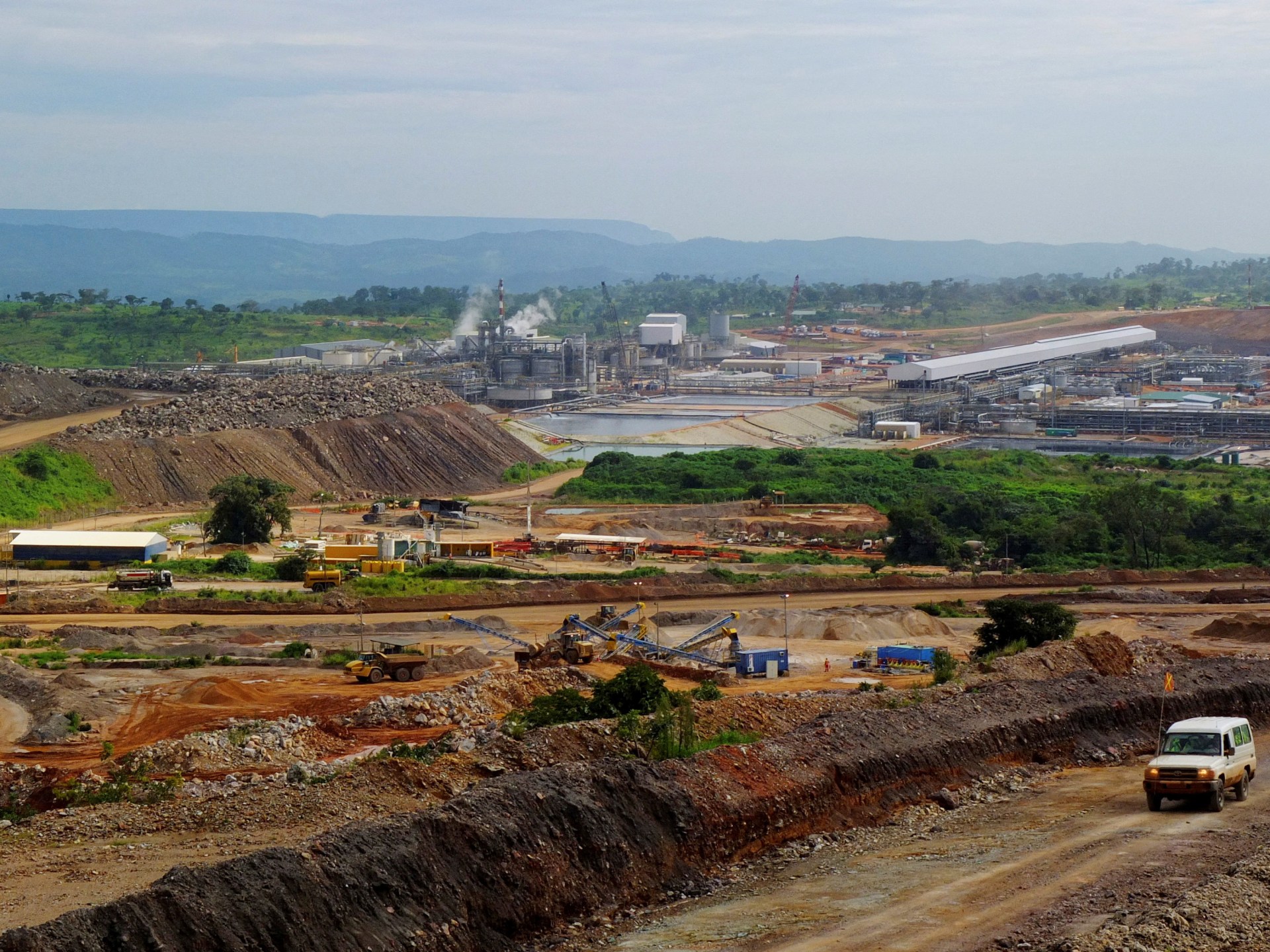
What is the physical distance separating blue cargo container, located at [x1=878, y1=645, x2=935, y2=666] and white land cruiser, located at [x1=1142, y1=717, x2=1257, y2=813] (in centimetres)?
1347

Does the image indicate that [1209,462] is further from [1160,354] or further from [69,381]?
[1160,354]

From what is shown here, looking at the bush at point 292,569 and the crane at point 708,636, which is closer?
the crane at point 708,636

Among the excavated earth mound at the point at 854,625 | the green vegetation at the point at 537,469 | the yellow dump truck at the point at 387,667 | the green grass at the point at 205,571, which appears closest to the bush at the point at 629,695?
the yellow dump truck at the point at 387,667

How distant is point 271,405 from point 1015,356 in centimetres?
8592

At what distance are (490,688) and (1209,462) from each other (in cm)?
7130

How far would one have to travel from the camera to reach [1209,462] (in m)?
91.6

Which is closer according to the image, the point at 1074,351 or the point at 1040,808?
the point at 1040,808

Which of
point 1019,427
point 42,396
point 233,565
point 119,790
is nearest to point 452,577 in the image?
point 233,565

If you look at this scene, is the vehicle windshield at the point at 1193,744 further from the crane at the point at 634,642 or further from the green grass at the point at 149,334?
the green grass at the point at 149,334

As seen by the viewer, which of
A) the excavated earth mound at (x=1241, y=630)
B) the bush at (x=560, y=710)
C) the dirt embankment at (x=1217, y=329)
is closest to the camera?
the bush at (x=560, y=710)

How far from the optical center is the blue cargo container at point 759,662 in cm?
3569

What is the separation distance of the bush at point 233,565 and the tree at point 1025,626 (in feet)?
86.7

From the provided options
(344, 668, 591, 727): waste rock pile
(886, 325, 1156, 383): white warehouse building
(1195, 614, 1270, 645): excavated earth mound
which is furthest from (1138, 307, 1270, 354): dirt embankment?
(344, 668, 591, 727): waste rock pile

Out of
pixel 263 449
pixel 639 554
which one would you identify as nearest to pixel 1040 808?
pixel 639 554
